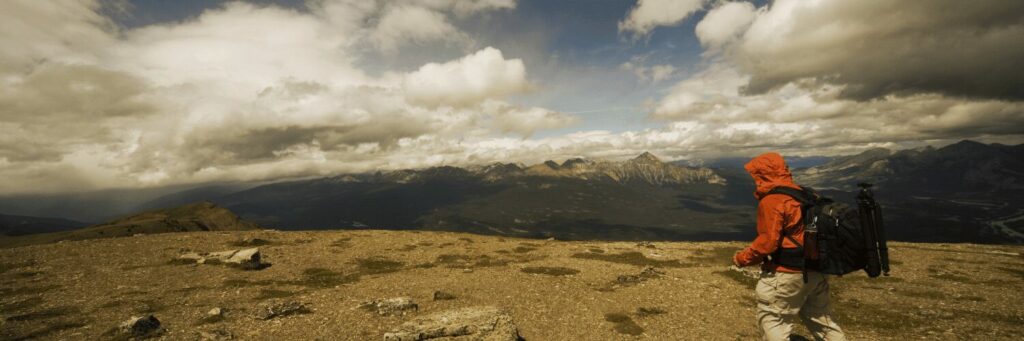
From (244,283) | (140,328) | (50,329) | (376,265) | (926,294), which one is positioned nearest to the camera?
(140,328)

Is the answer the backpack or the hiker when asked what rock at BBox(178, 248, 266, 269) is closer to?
the hiker

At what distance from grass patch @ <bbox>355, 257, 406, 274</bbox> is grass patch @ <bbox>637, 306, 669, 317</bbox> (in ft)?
56.7

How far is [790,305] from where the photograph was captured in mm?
9344

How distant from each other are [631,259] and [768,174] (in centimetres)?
2506

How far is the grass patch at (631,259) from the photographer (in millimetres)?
31234

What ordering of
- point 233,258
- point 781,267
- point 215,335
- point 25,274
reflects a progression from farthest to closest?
point 233,258 → point 25,274 → point 215,335 → point 781,267

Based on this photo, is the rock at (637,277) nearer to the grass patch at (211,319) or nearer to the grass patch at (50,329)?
the grass patch at (211,319)

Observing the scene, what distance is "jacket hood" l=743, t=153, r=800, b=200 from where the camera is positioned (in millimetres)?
9359

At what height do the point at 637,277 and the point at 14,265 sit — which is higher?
the point at 14,265

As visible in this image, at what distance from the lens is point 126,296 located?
67.8ft

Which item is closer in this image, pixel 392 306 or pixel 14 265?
pixel 392 306

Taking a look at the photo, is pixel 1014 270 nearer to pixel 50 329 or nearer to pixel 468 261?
pixel 468 261

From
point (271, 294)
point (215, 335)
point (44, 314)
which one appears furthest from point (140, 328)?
point (44, 314)

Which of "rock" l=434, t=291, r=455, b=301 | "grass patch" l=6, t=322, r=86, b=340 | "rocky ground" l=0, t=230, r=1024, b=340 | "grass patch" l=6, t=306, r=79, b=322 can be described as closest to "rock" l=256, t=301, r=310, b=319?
"rocky ground" l=0, t=230, r=1024, b=340
